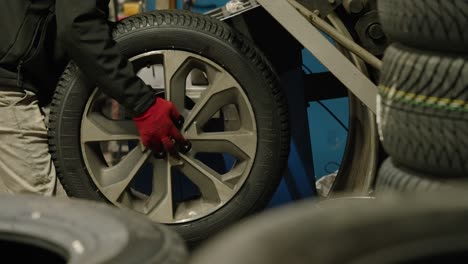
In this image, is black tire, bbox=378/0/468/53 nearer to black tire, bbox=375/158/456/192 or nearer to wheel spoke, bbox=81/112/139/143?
black tire, bbox=375/158/456/192

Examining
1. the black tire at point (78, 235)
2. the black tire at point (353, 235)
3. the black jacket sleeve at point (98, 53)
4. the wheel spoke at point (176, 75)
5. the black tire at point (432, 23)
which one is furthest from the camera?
the wheel spoke at point (176, 75)

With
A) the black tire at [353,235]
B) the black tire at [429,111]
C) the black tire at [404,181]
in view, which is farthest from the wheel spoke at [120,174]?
the black tire at [353,235]

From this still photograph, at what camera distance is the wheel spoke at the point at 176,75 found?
12.8ft

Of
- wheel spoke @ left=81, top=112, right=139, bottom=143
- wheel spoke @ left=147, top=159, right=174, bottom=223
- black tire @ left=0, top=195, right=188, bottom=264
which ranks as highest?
black tire @ left=0, top=195, right=188, bottom=264

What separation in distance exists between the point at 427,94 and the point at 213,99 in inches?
50.9

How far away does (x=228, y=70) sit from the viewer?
12.8 ft

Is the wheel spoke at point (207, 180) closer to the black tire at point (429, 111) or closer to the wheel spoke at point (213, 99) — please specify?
the wheel spoke at point (213, 99)

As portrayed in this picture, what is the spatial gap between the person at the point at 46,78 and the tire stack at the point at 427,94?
115 cm

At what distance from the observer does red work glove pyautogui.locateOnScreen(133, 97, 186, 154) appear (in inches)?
151

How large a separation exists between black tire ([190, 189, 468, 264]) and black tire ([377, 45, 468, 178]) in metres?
1.30

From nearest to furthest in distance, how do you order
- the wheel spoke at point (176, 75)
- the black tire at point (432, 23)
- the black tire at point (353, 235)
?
the black tire at point (353, 235) → the black tire at point (432, 23) → the wheel spoke at point (176, 75)

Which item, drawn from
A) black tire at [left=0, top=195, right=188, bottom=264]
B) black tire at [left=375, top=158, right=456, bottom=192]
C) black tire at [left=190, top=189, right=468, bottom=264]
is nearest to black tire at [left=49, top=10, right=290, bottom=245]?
black tire at [left=375, top=158, right=456, bottom=192]

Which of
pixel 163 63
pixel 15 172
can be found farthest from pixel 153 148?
pixel 15 172

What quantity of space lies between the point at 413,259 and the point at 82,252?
0.78 m
